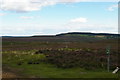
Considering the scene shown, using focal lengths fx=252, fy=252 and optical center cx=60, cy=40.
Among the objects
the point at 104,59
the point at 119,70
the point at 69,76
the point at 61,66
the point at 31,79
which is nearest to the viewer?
the point at 31,79

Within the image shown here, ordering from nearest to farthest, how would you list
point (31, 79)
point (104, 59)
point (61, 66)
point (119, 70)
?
point (31, 79), point (119, 70), point (61, 66), point (104, 59)

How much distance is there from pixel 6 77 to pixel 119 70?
1717cm

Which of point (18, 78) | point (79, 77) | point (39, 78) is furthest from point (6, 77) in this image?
point (79, 77)

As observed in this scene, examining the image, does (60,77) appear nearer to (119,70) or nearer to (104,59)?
(119,70)

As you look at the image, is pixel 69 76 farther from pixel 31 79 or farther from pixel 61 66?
pixel 61 66

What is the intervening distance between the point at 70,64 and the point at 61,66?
6.64ft

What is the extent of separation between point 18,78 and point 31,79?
1.64 m

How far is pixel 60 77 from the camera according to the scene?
101 ft

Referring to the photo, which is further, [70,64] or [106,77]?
[70,64]

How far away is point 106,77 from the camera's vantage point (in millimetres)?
31172

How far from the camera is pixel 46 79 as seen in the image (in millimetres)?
29766

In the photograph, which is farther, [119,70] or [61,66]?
[61,66]

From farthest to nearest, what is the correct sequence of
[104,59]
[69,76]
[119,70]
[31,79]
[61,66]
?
[104,59] < [61,66] < [119,70] < [69,76] < [31,79]

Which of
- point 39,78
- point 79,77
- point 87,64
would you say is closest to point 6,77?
point 39,78
